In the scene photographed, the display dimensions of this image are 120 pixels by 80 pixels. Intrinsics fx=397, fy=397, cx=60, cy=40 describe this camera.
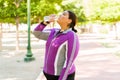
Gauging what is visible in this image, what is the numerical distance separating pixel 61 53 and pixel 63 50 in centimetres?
4

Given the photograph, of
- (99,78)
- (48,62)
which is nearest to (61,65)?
(48,62)

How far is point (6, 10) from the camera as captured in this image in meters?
23.4

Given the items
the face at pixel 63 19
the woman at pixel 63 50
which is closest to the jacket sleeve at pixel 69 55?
the woman at pixel 63 50

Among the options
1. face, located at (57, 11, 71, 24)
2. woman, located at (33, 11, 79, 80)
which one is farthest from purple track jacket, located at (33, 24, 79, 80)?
face, located at (57, 11, 71, 24)

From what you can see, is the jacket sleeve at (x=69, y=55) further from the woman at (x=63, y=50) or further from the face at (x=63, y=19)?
the face at (x=63, y=19)

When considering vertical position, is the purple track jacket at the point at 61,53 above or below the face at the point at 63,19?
below

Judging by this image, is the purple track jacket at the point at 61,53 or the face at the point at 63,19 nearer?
the purple track jacket at the point at 61,53

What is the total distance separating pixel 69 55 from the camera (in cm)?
436

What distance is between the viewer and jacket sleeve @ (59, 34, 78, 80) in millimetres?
4332

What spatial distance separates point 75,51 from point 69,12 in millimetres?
481

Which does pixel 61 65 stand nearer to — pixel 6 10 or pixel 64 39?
→ pixel 64 39

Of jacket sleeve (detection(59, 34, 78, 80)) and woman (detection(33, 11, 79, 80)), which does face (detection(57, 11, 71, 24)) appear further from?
jacket sleeve (detection(59, 34, 78, 80))

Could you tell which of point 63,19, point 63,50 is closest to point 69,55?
point 63,50

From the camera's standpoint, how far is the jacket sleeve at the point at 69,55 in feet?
14.2
